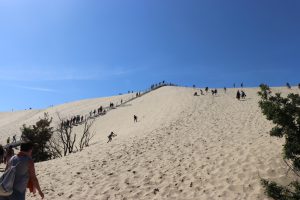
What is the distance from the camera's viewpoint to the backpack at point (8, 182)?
672 cm

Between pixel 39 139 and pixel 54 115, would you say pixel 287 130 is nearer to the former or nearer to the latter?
pixel 39 139

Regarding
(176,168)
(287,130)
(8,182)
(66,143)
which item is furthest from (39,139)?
(287,130)

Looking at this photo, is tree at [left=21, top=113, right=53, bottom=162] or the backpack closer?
the backpack

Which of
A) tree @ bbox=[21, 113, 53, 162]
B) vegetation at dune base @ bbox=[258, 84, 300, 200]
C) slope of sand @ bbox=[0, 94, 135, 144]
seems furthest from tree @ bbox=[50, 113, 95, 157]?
slope of sand @ bbox=[0, 94, 135, 144]

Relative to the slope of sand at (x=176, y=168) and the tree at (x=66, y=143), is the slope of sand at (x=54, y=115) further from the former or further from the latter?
the slope of sand at (x=176, y=168)

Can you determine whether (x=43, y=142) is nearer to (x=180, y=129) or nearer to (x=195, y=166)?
(x=180, y=129)

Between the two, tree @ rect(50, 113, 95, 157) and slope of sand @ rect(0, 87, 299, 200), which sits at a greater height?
tree @ rect(50, 113, 95, 157)

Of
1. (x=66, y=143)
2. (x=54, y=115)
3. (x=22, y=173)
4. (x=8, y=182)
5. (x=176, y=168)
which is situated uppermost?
(x=54, y=115)

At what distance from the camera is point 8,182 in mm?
6805

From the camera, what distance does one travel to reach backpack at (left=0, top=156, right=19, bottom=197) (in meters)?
6.72

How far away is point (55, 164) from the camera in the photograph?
59.4 feet

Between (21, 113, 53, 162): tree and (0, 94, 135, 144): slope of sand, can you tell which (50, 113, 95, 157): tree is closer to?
(21, 113, 53, 162): tree

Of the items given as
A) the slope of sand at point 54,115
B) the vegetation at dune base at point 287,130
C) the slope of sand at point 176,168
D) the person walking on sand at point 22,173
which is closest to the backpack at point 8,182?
the person walking on sand at point 22,173

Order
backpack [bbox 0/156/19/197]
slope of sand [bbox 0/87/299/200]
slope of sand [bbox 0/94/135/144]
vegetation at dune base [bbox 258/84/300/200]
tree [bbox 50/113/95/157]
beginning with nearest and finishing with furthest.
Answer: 1. backpack [bbox 0/156/19/197]
2. vegetation at dune base [bbox 258/84/300/200]
3. slope of sand [bbox 0/87/299/200]
4. tree [bbox 50/113/95/157]
5. slope of sand [bbox 0/94/135/144]
